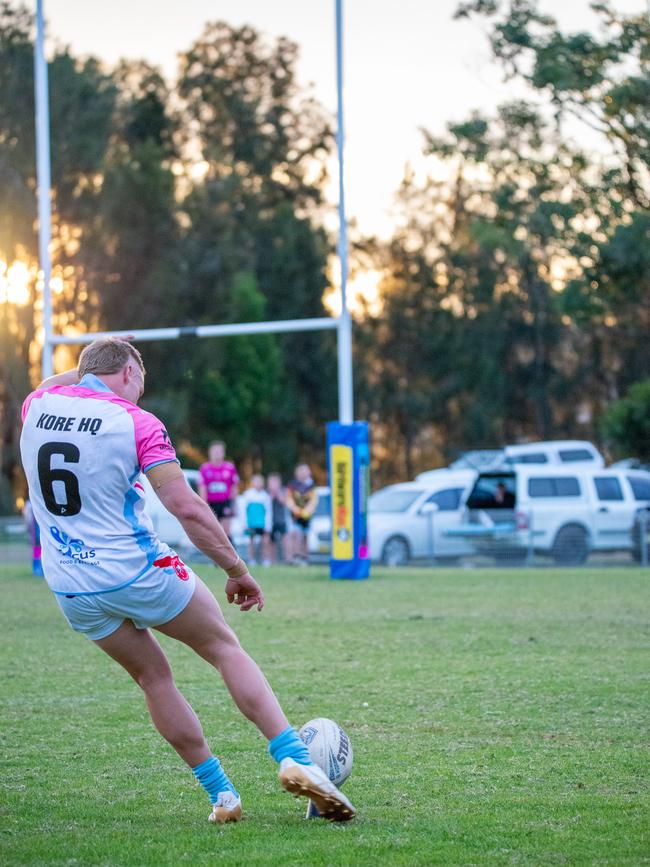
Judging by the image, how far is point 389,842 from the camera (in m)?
4.67

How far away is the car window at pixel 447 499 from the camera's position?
81.7 feet

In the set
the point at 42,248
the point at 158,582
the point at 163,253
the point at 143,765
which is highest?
the point at 163,253

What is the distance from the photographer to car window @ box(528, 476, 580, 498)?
2520 centimetres

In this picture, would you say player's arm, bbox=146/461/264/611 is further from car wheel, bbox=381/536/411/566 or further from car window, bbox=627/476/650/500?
car window, bbox=627/476/650/500

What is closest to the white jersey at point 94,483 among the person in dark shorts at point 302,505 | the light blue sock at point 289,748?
the light blue sock at point 289,748

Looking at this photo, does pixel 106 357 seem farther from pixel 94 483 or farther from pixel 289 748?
pixel 289 748

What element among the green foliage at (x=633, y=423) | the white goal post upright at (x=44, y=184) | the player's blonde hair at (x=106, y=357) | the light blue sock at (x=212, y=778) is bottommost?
the light blue sock at (x=212, y=778)

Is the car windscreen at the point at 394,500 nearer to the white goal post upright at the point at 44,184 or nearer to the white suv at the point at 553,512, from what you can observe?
the white suv at the point at 553,512

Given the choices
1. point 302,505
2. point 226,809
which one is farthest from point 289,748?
point 302,505

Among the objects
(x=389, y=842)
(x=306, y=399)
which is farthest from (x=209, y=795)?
(x=306, y=399)

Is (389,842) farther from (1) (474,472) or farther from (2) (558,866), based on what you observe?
(1) (474,472)

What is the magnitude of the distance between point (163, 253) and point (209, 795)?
139ft

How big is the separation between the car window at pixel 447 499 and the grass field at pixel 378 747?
1193 centimetres

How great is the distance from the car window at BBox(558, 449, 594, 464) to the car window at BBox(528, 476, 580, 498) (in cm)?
1224
